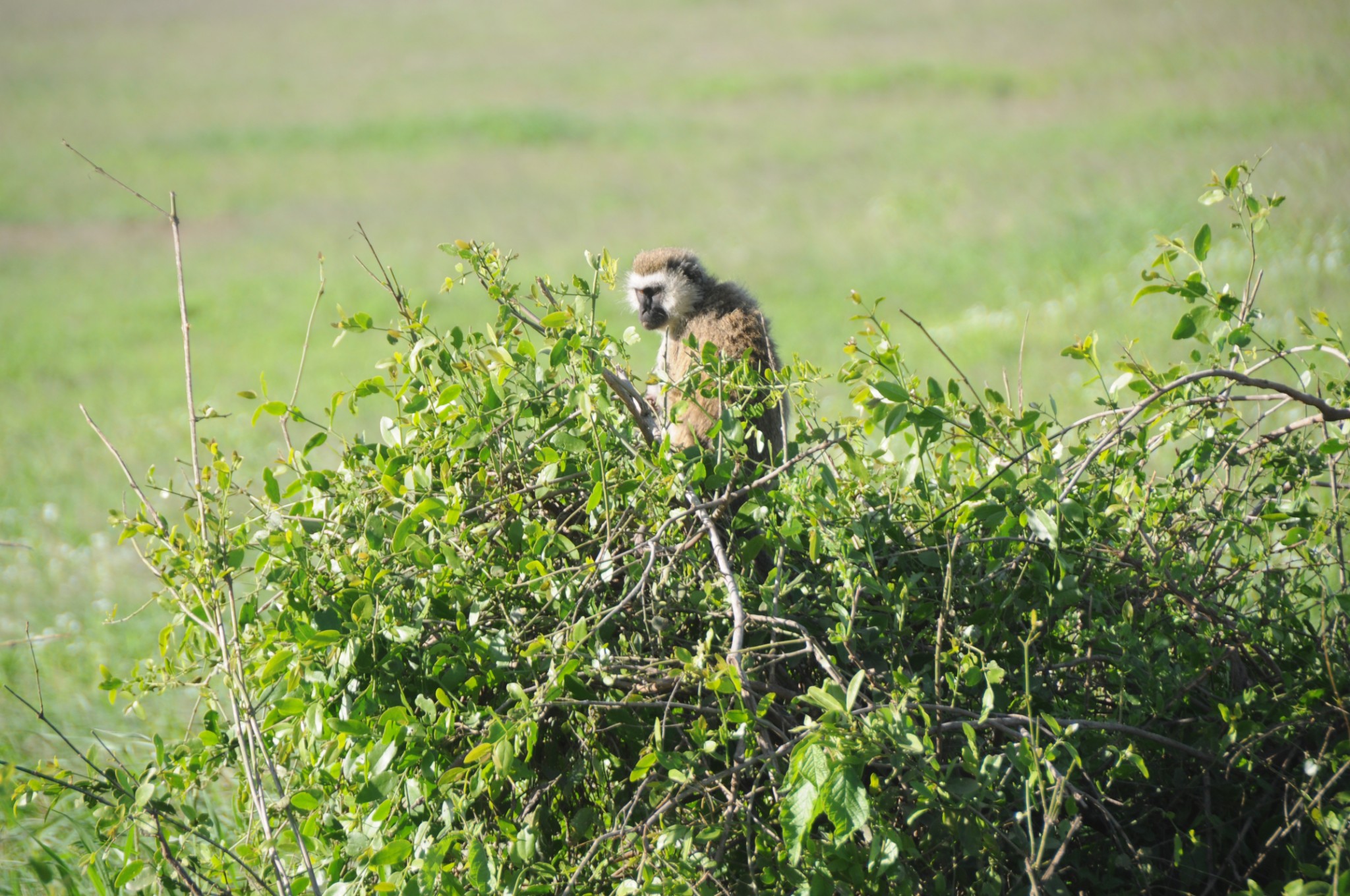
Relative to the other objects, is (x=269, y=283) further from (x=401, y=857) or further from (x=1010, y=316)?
(x=401, y=857)

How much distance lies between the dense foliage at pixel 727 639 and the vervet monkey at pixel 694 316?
119 cm

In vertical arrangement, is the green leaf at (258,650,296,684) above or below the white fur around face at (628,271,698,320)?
below

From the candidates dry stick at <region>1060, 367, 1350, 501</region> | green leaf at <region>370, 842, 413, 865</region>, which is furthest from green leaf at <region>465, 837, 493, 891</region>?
dry stick at <region>1060, 367, 1350, 501</region>

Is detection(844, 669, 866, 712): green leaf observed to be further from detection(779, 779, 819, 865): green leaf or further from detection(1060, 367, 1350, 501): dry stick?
detection(1060, 367, 1350, 501): dry stick

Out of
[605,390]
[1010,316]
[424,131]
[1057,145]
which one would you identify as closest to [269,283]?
[424,131]

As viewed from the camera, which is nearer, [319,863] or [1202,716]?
[319,863]

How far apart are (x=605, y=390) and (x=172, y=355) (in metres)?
13.6

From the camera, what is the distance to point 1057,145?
1909 cm

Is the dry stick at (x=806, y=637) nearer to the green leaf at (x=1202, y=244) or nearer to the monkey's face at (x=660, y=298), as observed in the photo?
the green leaf at (x=1202, y=244)

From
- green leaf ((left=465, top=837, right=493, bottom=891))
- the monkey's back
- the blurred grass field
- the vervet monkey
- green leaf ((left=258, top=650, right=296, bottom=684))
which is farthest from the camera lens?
the blurred grass field

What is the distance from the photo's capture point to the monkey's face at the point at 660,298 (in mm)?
4738

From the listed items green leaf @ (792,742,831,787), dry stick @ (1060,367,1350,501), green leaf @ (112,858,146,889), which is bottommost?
green leaf @ (112,858,146,889)

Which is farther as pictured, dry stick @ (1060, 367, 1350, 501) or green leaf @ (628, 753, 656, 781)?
dry stick @ (1060, 367, 1350, 501)

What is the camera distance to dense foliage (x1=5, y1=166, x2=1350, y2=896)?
2115 mm
